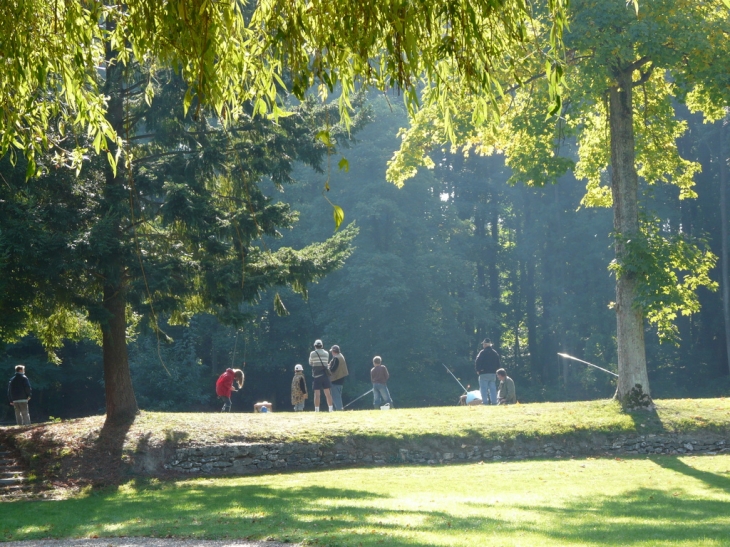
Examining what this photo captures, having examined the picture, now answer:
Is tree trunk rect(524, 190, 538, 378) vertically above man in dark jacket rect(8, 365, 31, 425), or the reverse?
tree trunk rect(524, 190, 538, 378)

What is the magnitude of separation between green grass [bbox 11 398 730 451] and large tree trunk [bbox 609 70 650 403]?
2.45 feet

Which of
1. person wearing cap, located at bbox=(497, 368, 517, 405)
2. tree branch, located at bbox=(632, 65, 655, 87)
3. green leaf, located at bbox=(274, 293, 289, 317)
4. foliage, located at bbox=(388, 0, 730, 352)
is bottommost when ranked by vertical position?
person wearing cap, located at bbox=(497, 368, 517, 405)

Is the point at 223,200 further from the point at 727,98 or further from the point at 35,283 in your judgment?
the point at 727,98

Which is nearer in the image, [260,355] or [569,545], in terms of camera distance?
[569,545]

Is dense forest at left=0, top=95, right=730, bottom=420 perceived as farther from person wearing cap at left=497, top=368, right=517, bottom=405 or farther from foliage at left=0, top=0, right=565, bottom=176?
foliage at left=0, top=0, right=565, bottom=176

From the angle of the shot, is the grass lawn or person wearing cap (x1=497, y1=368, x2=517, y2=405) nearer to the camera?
the grass lawn

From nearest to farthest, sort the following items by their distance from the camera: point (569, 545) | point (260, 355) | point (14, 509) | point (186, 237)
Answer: point (569, 545)
point (14, 509)
point (186, 237)
point (260, 355)

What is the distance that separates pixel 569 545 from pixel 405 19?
5.18m

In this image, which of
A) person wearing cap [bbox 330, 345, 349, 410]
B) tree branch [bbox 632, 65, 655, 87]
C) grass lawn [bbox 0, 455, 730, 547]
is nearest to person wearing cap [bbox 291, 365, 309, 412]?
person wearing cap [bbox 330, 345, 349, 410]

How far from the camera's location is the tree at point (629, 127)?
53.5 feet

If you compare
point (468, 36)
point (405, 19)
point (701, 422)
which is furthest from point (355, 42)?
point (701, 422)

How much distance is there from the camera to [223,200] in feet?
55.5

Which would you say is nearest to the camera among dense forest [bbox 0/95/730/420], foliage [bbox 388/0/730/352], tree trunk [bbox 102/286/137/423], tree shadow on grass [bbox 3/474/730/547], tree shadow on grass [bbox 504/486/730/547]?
tree shadow on grass [bbox 504/486/730/547]

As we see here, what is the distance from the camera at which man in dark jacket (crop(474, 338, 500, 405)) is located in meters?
22.4
